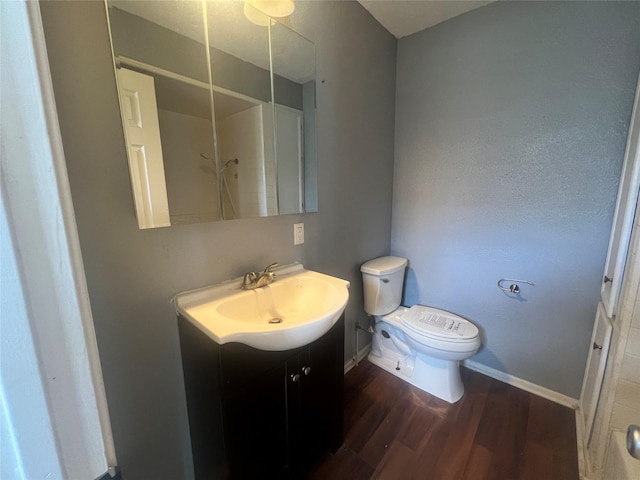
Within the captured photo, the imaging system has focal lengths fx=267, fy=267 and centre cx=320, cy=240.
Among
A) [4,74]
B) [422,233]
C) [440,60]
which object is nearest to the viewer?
[4,74]

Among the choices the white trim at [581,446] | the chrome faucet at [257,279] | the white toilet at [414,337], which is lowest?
the white trim at [581,446]

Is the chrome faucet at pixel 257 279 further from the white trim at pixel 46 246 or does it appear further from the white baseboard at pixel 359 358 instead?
the white baseboard at pixel 359 358

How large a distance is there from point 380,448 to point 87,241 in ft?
4.99

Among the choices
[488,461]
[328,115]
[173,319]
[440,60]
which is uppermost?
[440,60]

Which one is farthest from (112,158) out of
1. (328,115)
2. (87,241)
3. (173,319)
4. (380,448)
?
(380,448)

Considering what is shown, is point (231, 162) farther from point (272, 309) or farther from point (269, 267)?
point (272, 309)

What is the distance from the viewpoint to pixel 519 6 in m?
1.46

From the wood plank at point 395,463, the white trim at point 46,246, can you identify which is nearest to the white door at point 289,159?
the white trim at point 46,246

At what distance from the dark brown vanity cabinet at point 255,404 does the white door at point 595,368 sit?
113 centimetres

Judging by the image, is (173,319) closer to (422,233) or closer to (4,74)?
(4,74)

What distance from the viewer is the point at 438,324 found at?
1.69m

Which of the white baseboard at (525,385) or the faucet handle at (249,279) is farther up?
the faucet handle at (249,279)

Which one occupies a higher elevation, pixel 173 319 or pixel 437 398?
pixel 173 319

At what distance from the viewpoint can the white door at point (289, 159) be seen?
129 centimetres
